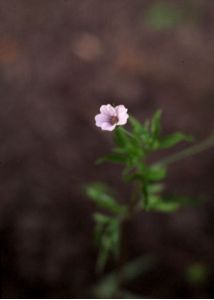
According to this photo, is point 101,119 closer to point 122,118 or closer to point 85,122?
point 122,118

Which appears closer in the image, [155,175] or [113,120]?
[113,120]

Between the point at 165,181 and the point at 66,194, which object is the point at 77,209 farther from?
the point at 165,181

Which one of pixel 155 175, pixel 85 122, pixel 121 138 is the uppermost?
pixel 85 122

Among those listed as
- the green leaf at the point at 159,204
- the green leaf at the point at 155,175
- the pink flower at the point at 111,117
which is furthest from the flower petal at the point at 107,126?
the green leaf at the point at 159,204

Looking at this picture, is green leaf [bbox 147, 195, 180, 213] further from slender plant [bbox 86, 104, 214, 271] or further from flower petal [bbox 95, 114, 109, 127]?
flower petal [bbox 95, 114, 109, 127]

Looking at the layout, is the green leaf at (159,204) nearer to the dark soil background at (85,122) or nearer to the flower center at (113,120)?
the flower center at (113,120)

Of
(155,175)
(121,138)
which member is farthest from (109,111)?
(155,175)

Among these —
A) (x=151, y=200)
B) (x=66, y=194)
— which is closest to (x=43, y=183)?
(x=66, y=194)
